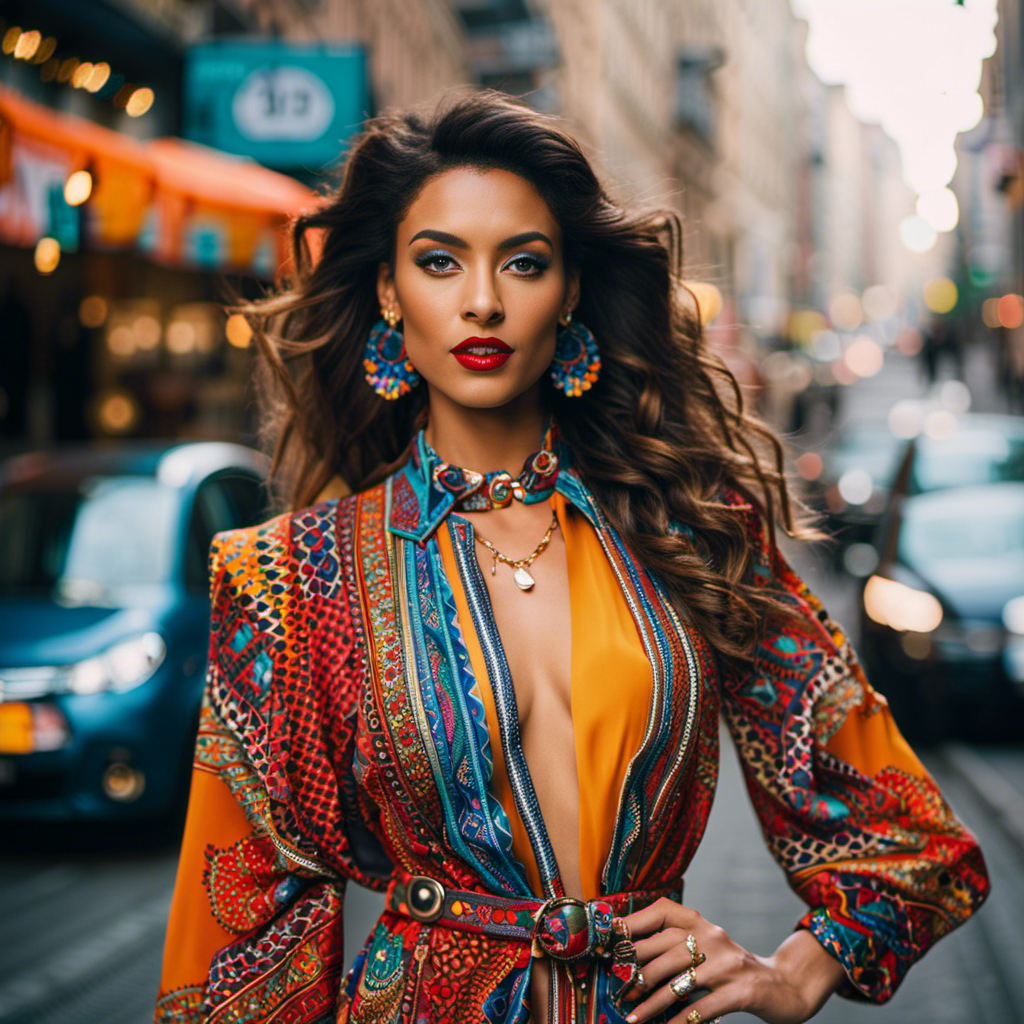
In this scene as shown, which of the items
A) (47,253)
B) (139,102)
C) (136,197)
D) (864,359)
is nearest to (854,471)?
(139,102)

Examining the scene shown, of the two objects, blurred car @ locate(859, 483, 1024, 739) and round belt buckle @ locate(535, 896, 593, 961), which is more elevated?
round belt buckle @ locate(535, 896, 593, 961)

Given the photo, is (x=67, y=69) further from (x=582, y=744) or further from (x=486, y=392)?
(x=582, y=744)

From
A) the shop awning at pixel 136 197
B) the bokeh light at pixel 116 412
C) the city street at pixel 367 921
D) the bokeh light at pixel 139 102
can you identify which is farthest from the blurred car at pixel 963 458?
the bokeh light at pixel 139 102

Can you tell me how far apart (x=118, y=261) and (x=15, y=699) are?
8.96 m

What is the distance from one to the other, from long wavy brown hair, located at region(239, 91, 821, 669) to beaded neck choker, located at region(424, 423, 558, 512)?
0.29 feet

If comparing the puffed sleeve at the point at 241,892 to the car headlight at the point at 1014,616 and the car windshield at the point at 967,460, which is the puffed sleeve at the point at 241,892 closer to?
the car headlight at the point at 1014,616

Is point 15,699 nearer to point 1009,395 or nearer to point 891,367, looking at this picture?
point 1009,395

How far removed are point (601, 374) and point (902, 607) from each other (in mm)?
6835

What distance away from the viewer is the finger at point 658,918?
199cm

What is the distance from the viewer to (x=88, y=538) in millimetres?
7336

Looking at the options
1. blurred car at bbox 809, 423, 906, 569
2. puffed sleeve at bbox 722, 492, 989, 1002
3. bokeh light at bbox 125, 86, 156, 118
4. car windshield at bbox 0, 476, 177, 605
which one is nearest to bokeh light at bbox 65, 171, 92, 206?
car windshield at bbox 0, 476, 177, 605

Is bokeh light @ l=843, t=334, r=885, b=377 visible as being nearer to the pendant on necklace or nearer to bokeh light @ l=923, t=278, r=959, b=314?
bokeh light @ l=923, t=278, r=959, b=314

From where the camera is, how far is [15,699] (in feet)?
21.0

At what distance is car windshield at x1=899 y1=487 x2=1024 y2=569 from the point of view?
9.03m
